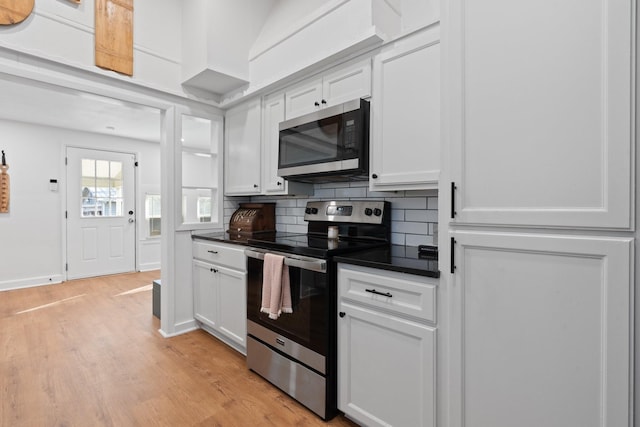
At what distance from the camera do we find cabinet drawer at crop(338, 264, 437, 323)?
137 centimetres

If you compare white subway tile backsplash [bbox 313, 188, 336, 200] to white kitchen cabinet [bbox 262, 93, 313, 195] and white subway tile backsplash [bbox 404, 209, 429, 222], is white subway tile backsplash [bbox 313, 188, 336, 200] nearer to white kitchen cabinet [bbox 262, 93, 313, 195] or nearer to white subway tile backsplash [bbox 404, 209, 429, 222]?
white kitchen cabinet [bbox 262, 93, 313, 195]

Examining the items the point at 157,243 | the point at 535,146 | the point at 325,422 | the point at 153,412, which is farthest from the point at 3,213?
the point at 535,146

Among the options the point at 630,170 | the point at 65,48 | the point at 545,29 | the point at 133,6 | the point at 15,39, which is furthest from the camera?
the point at 133,6

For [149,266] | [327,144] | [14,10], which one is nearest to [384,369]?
[327,144]

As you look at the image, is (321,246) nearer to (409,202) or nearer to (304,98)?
(409,202)

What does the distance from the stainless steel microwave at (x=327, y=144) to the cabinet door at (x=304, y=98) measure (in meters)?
0.10

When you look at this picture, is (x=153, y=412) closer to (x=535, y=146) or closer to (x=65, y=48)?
(x=535, y=146)

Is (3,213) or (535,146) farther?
(3,213)

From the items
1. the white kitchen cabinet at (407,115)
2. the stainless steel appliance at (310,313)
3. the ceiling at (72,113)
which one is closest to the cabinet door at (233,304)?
the stainless steel appliance at (310,313)

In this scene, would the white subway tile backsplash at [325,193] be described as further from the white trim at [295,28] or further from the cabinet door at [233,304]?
the white trim at [295,28]

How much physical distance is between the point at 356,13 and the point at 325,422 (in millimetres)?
2320

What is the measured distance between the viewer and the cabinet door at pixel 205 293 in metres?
2.73

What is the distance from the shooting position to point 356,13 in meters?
1.93

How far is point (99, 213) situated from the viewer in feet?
17.1
